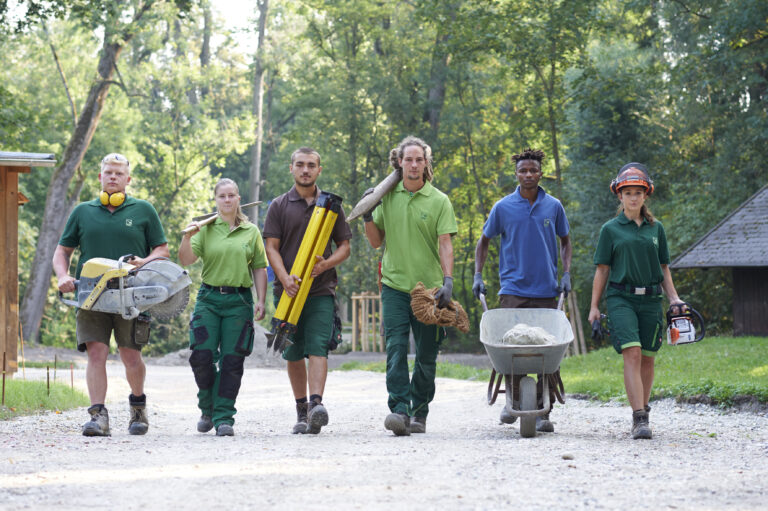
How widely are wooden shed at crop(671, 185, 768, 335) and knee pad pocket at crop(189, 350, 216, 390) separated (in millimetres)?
16997

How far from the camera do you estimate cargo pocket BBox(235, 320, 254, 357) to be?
25.5 ft

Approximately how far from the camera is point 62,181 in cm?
2984

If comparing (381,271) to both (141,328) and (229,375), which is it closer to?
(229,375)

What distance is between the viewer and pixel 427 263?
7801 millimetres

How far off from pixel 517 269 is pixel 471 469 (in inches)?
103

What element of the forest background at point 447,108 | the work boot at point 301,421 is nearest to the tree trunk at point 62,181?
the forest background at point 447,108

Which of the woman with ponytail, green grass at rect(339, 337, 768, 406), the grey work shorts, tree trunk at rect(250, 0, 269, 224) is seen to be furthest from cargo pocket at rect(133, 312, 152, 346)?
tree trunk at rect(250, 0, 269, 224)

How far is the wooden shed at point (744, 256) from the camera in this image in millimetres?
22641

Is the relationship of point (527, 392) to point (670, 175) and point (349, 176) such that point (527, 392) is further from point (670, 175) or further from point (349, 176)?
point (349, 176)

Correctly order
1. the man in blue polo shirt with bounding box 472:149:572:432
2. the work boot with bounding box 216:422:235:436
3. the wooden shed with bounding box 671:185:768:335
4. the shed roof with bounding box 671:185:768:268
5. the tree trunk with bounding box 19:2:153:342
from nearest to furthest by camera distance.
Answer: the work boot with bounding box 216:422:235:436 → the man in blue polo shirt with bounding box 472:149:572:432 → the shed roof with bounding box 671:185:768:268 → the wooden shed with bounding box 671:185:768:335 → the tree trunk with bounding box 19:2:153:342

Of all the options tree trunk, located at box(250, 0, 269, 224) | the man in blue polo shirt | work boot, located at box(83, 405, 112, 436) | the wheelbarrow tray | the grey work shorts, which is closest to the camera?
the wheelbarrow tray

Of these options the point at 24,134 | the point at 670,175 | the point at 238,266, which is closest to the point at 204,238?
the point at 238,266

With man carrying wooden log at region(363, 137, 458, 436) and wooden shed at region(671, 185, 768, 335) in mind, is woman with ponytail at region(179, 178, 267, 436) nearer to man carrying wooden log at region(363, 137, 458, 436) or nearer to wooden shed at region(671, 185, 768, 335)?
man carrying wooden log at region(363, 137, 458, 436)

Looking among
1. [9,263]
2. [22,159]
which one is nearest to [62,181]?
[9,263]
